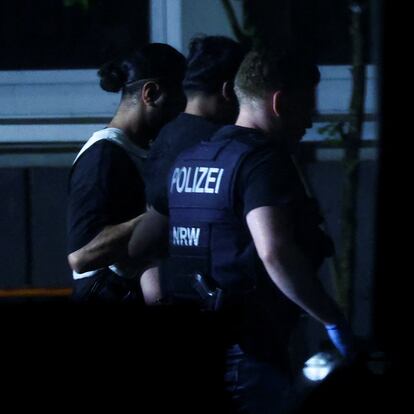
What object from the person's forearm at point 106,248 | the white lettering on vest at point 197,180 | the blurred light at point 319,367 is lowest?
the blurred light at point 319,367

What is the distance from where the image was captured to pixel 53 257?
5.98m

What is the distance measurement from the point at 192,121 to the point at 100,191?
0.41m

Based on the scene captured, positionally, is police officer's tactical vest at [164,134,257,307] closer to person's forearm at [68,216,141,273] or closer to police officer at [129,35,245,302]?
police officer at [129,35,245,302]

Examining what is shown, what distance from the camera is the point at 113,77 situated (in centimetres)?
431

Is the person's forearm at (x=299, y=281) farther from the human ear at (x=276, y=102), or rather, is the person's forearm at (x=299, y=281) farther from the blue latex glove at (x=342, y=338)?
the human ear at (x=276, y=102)

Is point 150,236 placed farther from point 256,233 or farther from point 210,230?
point 256,233

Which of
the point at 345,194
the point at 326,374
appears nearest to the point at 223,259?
the point at 326,374

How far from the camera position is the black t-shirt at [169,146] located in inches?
148

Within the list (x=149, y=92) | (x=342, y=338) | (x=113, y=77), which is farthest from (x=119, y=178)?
(x=342, y=338)

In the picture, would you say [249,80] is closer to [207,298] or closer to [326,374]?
[207,298]

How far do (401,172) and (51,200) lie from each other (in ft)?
10.3

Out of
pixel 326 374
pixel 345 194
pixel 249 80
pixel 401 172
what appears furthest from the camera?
pixel 345 194

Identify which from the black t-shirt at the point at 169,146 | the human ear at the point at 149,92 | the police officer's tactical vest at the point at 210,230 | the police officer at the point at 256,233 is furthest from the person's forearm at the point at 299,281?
the human ear at the point at 149,92

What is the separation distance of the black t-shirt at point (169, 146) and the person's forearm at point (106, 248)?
16cm
